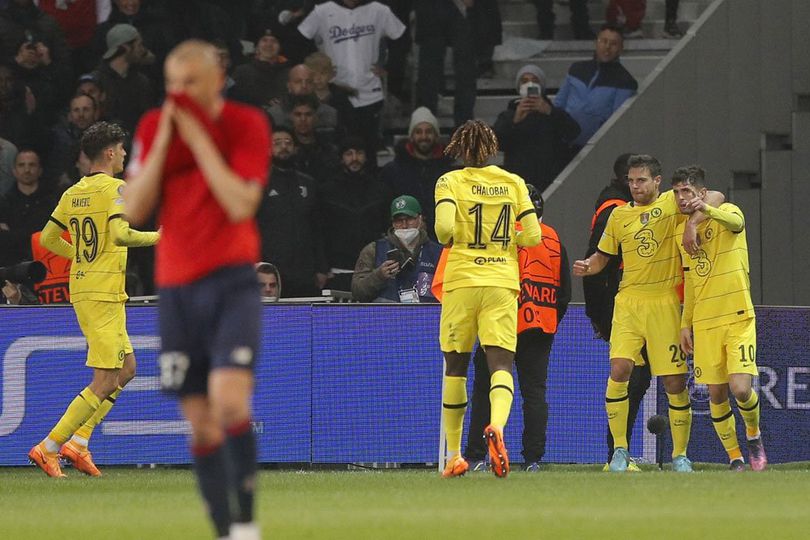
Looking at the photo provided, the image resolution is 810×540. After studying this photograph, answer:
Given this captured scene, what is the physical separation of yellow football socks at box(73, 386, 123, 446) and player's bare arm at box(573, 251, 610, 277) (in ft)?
11.9

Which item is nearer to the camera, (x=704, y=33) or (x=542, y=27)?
(x=704, y=33)

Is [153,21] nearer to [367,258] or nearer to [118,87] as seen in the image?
[118,87]

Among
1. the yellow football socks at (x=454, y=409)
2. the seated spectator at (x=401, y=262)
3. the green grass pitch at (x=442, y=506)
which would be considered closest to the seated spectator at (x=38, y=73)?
the seated spectator at (x=401, y=262)

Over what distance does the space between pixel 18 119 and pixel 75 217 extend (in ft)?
18.2

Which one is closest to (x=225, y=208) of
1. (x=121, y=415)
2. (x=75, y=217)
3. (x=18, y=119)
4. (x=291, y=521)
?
(x=291, y=521)

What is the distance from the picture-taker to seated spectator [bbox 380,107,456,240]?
17656mm

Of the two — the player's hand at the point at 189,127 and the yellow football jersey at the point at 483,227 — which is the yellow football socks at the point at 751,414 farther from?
the player's hand at the point at 189,127

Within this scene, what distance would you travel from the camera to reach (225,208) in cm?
683

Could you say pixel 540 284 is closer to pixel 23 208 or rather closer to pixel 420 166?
→ pixel 420 166

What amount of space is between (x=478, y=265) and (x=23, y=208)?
6690 millimetres

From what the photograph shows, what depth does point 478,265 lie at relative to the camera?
1160 centimetres

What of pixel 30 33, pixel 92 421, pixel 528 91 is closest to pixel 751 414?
pixel 92 421

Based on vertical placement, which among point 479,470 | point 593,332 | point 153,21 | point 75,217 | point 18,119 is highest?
point 153,21

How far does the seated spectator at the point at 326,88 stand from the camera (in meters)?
18.9
